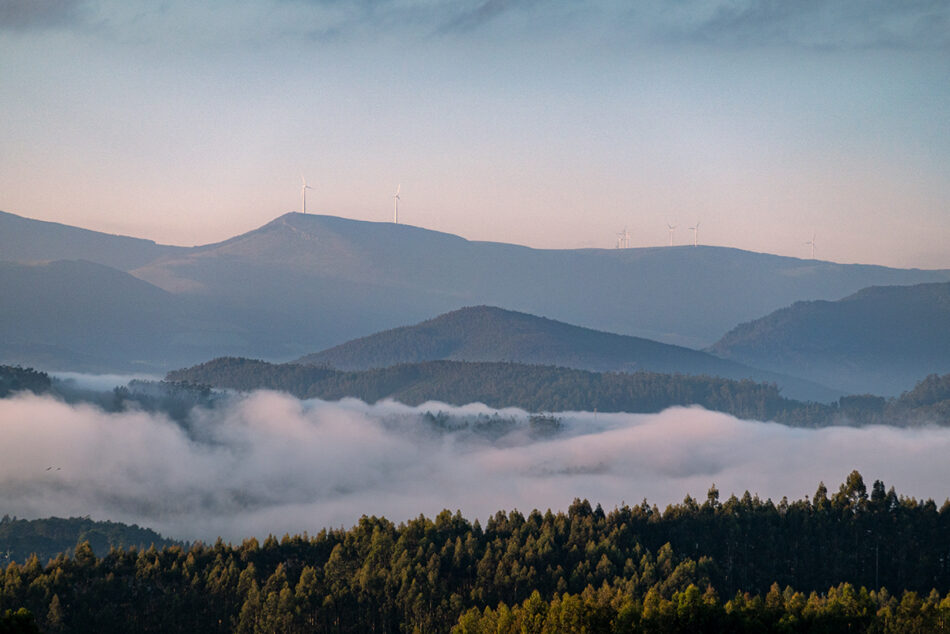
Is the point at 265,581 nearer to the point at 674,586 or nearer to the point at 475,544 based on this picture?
the point at 475,544

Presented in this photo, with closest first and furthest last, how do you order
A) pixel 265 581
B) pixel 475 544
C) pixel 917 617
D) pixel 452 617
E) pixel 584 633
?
pixel 584 633 → pixel 917 617 → pixel 452 617 → pixel 265 581 → pixel 475 544

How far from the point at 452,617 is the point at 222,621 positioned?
30198 mm

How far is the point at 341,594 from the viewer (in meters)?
159

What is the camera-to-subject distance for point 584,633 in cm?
11138

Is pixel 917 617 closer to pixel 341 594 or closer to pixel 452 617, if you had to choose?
pixel 452 617

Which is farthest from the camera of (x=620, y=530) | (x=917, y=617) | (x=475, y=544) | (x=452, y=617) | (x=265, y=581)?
(x=620, y=530)

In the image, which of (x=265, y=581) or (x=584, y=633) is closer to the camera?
(x=584, y=633)

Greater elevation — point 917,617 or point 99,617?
point 917,617

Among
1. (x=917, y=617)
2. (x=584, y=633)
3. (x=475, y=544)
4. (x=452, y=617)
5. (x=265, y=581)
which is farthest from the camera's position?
(x=475, y=544)

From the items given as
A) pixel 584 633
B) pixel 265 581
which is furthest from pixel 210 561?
pixel 584 633

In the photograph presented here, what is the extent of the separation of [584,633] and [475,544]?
240 ft

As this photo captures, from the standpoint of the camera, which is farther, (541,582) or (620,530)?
(620,530)

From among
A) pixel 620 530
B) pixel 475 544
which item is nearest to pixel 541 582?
pixel 475 544

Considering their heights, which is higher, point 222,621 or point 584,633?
point 584,633
